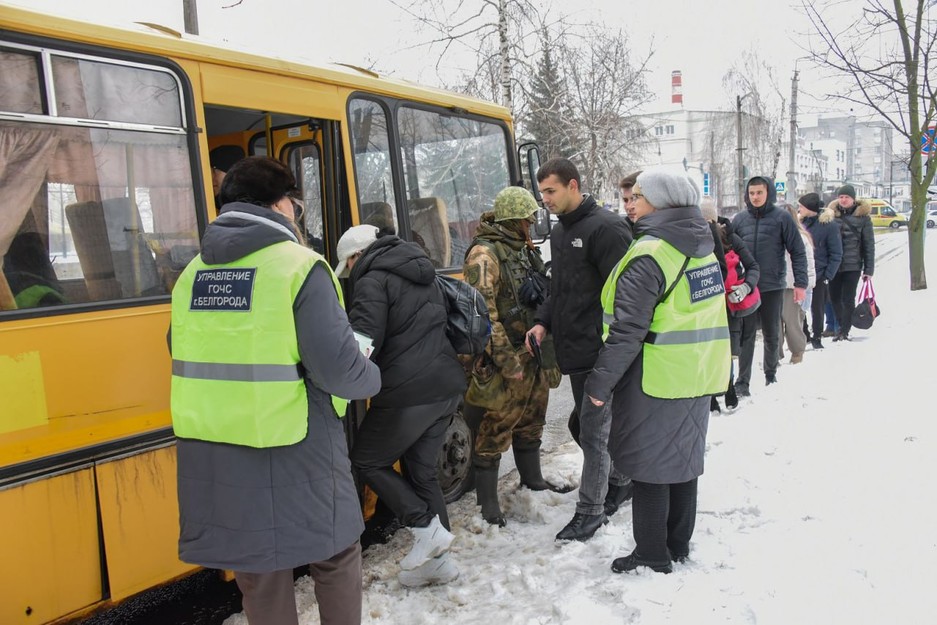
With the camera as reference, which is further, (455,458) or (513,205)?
(455,458)

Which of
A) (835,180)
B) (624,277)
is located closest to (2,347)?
(624,277)

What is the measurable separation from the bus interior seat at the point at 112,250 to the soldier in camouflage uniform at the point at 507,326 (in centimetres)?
179

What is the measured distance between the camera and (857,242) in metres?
9.36

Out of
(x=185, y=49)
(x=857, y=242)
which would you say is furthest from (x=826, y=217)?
(x=185, y=49)

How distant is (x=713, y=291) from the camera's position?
11.3ft

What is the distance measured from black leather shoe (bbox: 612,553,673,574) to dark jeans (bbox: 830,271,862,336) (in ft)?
23.6

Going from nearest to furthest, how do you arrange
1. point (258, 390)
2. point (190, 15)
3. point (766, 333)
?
point (258, 390) < point (766, 333) < point (190, 15)

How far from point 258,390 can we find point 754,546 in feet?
8.76

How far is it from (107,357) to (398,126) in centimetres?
244

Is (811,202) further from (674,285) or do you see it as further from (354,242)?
(354,242)

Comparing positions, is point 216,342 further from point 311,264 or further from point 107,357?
point 107,357

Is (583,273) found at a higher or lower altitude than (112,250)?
lower

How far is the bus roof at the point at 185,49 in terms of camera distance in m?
2.88

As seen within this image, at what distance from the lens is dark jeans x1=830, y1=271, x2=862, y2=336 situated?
947 cm
